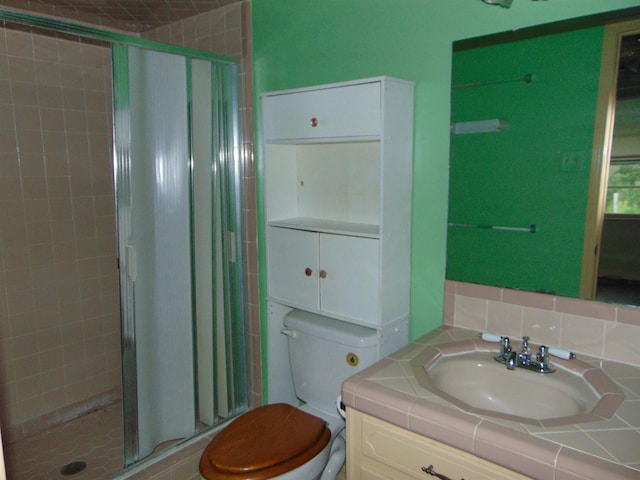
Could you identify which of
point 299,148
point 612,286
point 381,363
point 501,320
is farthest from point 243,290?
point 612,286

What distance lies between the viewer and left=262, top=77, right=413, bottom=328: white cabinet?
1.61 m

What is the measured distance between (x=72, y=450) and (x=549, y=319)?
2.28 m

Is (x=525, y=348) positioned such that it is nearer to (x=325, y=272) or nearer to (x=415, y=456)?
(x=415, y=456)

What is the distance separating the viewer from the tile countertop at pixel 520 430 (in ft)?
3.08

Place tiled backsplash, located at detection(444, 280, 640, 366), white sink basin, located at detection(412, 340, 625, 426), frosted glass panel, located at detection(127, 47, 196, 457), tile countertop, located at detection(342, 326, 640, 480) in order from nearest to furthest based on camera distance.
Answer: tile countertop, located at detection(342, 326, 640, 480), white sink basin, located at detection(412, 340, 625, 426), tiled backsplash, located at detection(444, 280, 640, 366), frosted glass panel, located at detection(127, 47, 196, 457)

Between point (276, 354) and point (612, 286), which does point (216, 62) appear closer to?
point (276, 354)

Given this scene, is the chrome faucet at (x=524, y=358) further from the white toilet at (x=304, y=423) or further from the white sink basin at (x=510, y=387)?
the white toilet at (x=304, y=423)

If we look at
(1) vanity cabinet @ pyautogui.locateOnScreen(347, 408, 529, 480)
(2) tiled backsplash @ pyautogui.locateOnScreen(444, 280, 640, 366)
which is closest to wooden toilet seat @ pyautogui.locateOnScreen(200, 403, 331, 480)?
(1) vanity cabinet @ pyautogui.locateOnScreen(347, 408, 529, 480)

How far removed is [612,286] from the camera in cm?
137

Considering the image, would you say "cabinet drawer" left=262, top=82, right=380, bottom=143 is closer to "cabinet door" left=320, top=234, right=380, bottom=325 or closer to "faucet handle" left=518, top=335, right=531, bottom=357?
"cabinet door" left=320, top=234, right=380, bottom=325

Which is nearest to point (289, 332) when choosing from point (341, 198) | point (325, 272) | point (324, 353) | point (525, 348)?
point (324, 353)

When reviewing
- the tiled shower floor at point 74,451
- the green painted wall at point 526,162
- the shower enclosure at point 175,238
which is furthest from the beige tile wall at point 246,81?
the green painted wall at point 526,162

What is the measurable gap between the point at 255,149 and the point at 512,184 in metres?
1.14

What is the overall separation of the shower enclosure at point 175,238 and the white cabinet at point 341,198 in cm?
27
